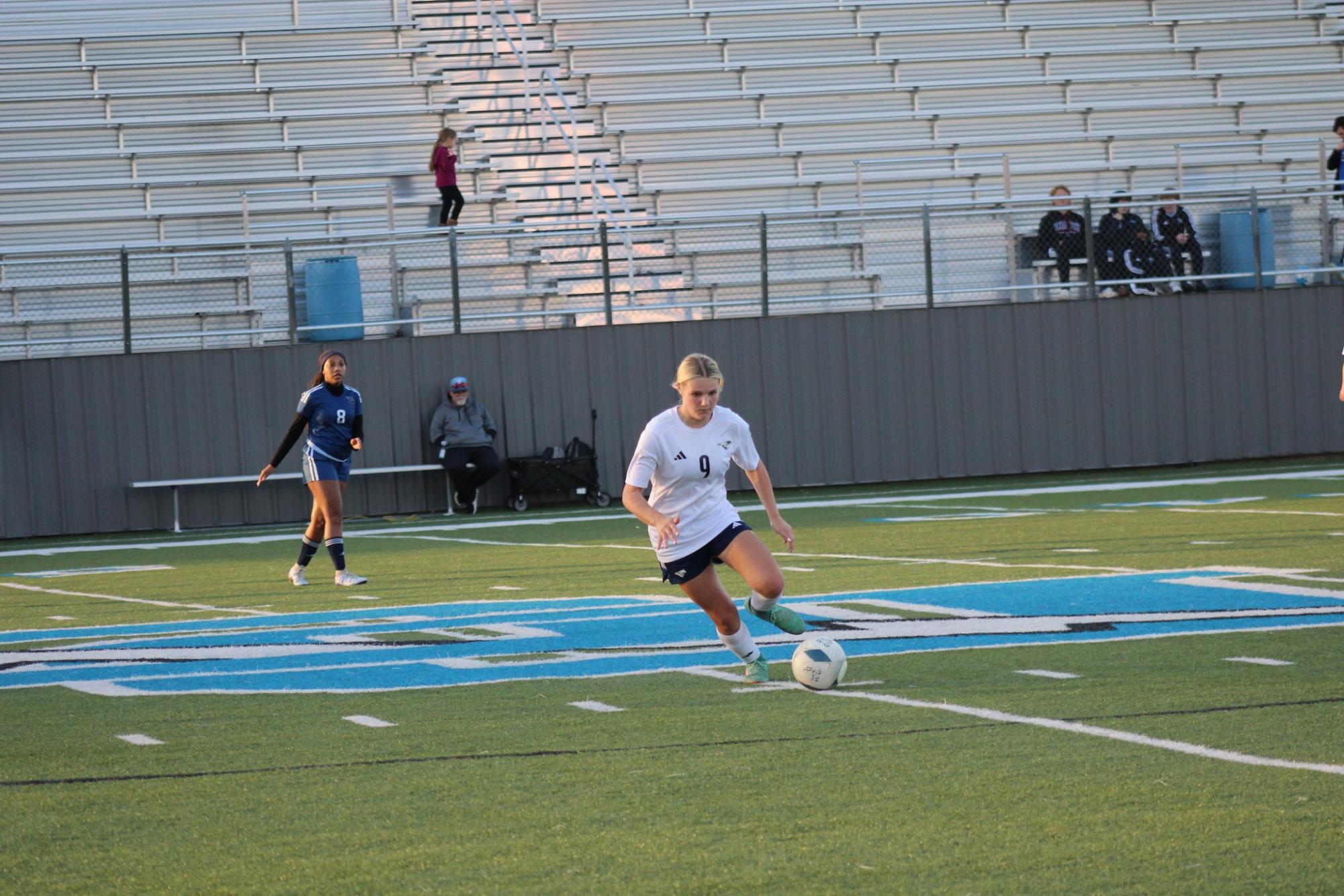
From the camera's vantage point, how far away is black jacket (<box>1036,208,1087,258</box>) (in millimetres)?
23844

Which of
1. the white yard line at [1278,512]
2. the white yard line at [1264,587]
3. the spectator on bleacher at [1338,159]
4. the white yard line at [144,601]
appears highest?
the spectator on bleacher at [1338,159]

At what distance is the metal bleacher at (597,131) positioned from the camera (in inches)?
927

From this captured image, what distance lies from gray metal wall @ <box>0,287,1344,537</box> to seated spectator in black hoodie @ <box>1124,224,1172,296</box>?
16cm

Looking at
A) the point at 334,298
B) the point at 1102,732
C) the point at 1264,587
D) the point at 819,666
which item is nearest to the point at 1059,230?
the point at 334,298

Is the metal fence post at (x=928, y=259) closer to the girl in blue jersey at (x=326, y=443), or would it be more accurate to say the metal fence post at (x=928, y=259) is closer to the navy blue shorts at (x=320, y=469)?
the girl in blue jersey at (x=326, y=443)

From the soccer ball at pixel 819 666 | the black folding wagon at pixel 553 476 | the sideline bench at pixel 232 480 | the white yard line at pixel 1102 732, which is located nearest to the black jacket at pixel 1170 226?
the black folding wagon at pixel 553 476

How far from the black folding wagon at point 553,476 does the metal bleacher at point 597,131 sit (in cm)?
193

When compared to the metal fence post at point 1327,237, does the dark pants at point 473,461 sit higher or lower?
lower

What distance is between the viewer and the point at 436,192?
25891 millimetres

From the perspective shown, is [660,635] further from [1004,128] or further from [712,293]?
[1004,128]

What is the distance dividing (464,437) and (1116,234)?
9.12m

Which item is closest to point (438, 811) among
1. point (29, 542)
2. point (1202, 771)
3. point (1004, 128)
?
point (1202, 771)

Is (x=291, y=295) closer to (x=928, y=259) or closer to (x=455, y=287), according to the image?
(x=455, y=287)

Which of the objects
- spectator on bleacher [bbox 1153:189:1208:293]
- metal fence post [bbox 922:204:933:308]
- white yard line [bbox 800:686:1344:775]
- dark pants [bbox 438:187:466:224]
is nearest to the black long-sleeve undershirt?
white yard line [bbox 800:686:1344:775]
